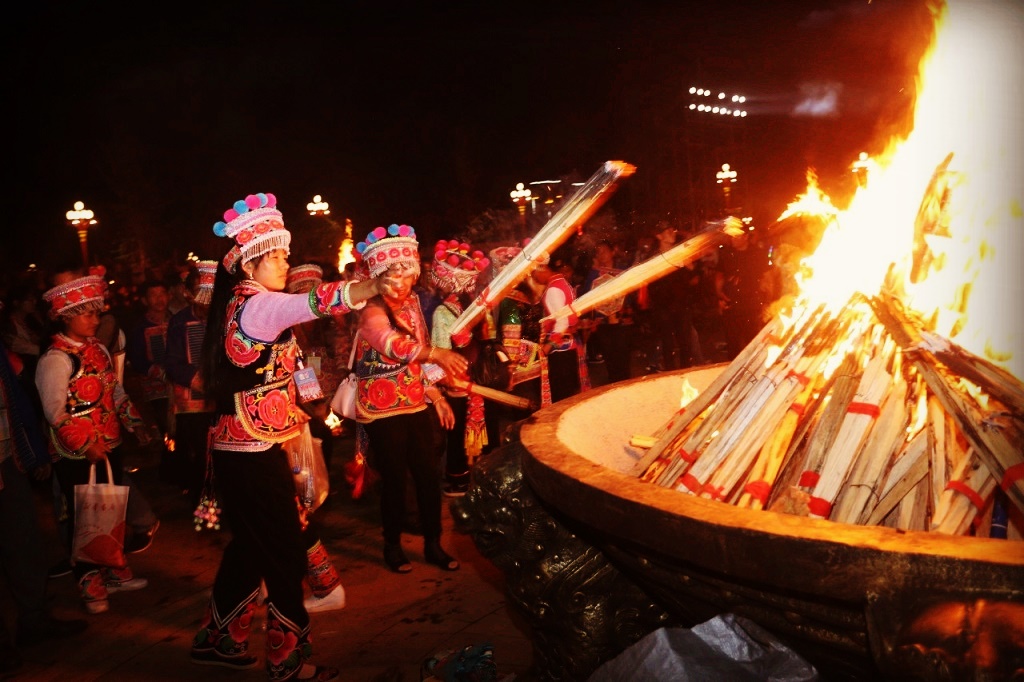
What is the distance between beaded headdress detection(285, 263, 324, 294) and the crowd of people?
0.02 metres

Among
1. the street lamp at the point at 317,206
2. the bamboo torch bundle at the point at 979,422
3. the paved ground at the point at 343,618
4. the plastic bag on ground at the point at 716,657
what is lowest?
the paved ground at the point at 343,618

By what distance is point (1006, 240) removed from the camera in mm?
2893

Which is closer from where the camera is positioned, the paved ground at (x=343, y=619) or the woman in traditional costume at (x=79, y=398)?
the paved ground at (x=343, y=619)

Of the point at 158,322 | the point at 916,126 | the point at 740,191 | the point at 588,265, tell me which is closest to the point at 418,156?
the point at 740,191

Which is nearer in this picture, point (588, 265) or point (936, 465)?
point (936, 465)

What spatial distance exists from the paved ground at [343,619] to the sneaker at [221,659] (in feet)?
0.17

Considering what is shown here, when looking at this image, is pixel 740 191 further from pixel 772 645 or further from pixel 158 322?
pixel 772 645

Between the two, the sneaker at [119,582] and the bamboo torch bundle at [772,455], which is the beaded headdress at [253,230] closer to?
the bamboo torch bundle at [772,455]

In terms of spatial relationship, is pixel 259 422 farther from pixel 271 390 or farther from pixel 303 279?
pixel 303 279

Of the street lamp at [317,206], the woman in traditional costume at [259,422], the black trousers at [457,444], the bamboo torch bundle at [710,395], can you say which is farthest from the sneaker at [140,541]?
the street lamp at [317,206]

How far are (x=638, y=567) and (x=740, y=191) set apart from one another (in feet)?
82.5

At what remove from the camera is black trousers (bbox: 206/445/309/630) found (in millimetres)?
3652

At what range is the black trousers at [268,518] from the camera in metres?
3.65

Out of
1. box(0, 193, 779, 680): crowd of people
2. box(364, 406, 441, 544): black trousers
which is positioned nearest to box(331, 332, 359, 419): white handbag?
box(0, 193, 779, 680): crowd of people
